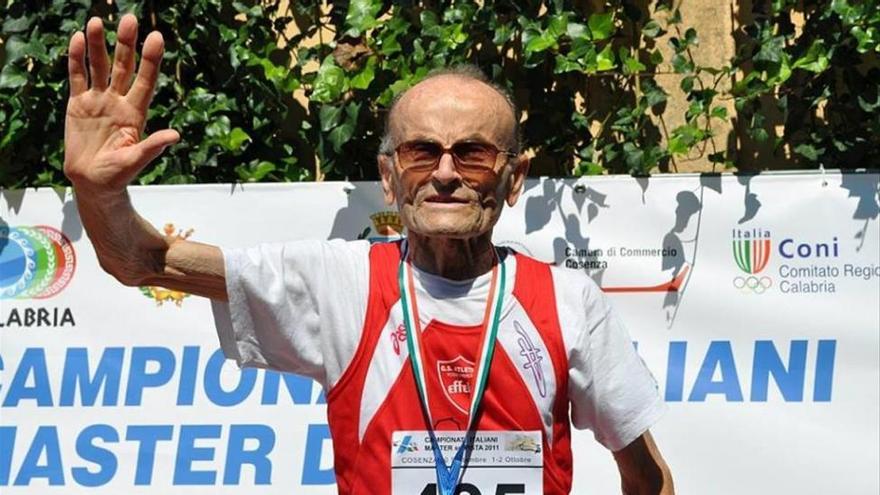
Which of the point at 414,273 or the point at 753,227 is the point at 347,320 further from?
the point at 753,227

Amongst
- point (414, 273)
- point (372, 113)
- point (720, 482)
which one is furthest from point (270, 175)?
point (414, 273)

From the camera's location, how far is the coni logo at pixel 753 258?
4.61 meters

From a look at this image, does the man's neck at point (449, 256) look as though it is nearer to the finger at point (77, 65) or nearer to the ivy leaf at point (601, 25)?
the finger at point (77, 65)

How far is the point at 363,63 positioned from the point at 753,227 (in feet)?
5.25

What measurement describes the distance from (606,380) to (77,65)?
3.90 feet

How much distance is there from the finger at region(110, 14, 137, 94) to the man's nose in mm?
606

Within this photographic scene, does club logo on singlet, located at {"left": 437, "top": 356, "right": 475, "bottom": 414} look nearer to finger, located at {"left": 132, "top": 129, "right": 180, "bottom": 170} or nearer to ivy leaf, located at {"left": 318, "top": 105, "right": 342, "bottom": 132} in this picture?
finger, located at {"left": 132, "top": 129, "right": 180, "bottom": 170}

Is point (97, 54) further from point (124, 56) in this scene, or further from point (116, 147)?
point (116, 147)

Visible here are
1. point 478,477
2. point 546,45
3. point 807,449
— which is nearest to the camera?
point 478,477

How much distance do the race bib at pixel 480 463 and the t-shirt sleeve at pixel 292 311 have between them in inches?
8.3

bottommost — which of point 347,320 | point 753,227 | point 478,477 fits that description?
point 478,477

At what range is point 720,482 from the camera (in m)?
4.55

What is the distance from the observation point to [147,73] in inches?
95.3

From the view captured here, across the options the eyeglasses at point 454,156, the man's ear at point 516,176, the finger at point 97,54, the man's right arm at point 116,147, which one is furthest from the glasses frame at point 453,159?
the finger at point 97,54
